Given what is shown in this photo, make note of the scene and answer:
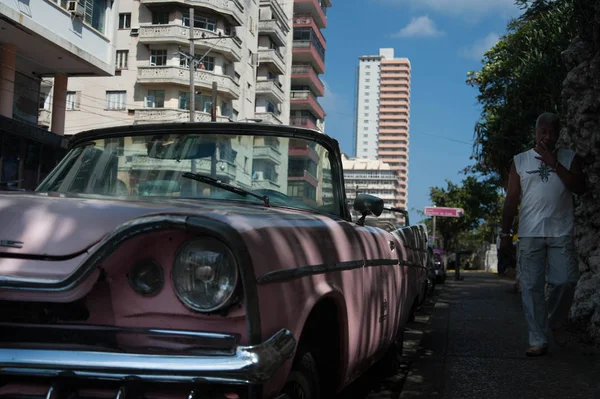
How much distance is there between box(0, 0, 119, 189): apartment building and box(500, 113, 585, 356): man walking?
14.6 m

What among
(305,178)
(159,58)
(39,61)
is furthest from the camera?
(159,58)

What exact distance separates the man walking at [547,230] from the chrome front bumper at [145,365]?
369 centimetres

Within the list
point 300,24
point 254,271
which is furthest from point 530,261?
point 300,24

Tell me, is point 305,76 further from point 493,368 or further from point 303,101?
point 493,368

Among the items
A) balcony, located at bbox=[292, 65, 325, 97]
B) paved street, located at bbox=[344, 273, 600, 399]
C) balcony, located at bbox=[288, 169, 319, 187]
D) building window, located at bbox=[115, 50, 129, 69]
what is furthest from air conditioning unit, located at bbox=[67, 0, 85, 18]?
balcony, located at bbox=[292, 65, 325, 97]

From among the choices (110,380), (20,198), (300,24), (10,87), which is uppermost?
(300,24)

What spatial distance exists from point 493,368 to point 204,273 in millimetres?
3468

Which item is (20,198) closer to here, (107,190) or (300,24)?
(107,190)

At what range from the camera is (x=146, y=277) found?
6.96ft

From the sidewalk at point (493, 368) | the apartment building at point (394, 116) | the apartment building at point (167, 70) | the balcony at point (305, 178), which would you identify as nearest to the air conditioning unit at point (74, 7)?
the apartment building at point (167, 70)

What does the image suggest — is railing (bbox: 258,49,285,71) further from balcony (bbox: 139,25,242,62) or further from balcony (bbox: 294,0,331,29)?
balcony (bbox: 294,0,331,29)

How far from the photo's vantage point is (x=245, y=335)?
1990mm

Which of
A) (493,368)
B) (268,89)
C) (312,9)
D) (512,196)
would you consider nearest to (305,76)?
(312,9)

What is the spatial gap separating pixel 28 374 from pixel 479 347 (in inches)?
185
